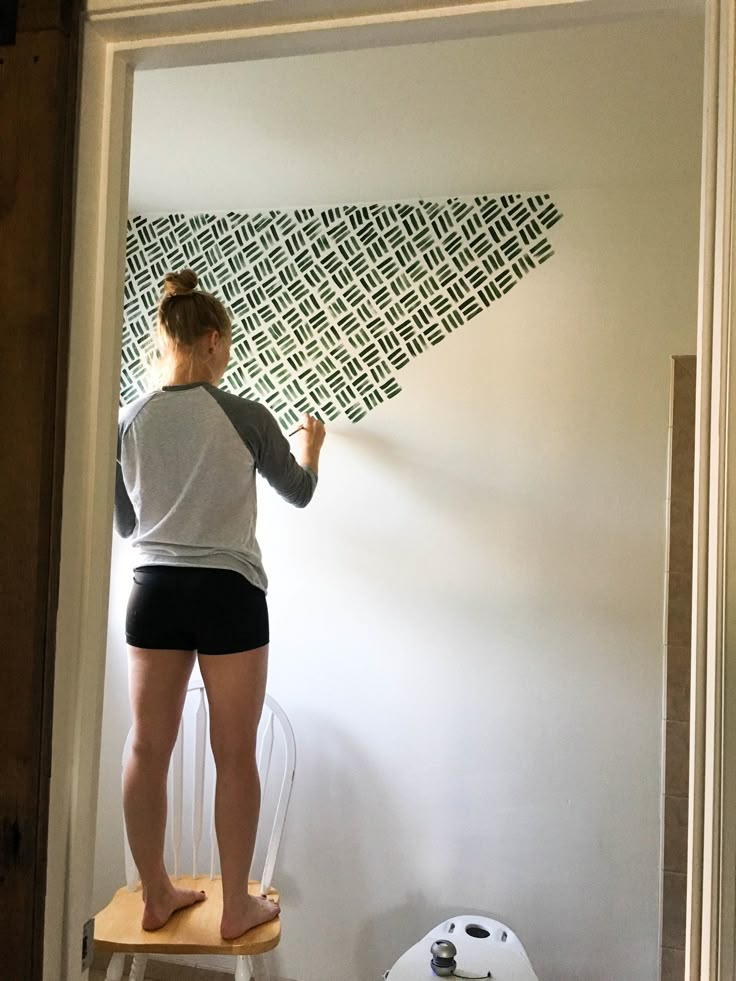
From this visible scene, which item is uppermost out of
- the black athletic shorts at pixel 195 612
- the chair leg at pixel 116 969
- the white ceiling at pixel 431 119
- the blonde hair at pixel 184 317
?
the white ceiling at pixel 431 119

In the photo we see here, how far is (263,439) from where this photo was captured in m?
1.75

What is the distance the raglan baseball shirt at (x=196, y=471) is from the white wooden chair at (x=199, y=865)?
1.33 feet

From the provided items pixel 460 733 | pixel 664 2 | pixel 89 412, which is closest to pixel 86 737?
pixel 89 412

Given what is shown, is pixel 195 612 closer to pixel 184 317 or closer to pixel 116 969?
pixel 184 317

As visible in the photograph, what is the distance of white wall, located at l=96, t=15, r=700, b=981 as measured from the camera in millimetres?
2242

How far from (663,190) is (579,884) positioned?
178 centimetres

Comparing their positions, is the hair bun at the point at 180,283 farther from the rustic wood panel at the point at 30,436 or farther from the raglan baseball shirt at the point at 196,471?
the rustic wood panel at the point at 30,436

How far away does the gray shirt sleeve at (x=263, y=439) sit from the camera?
5.67ft

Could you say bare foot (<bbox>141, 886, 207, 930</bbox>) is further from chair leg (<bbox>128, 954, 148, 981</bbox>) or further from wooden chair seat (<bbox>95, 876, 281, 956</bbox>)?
chair leg (<bbox>128, 954, 148, 981</bbox>)

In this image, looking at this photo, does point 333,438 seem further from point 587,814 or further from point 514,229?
point 587,814

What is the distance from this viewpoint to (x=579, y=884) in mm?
2240

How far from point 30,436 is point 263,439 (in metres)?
0.82

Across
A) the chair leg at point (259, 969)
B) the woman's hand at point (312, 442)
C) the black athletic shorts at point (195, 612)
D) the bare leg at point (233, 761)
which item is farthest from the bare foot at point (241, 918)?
the woman's hand at point (312, 442)

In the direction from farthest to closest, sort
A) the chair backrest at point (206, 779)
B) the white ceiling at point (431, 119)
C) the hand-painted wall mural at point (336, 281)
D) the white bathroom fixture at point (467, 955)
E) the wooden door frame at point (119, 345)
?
the hand-painted wall mural at point (336, 281), the chair backrest at point (206, 779), the white bathroom fixture at point (467, 955), the white ceiling at point (431, 119), the wooden door frame at point (119, 345)
